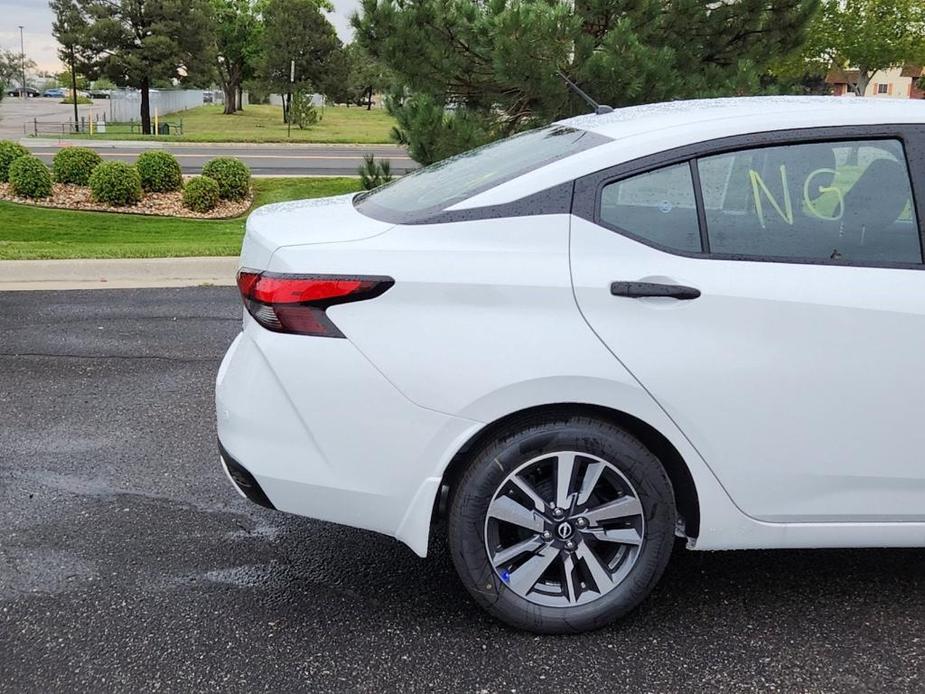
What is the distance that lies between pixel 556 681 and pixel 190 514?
1824 millimetres

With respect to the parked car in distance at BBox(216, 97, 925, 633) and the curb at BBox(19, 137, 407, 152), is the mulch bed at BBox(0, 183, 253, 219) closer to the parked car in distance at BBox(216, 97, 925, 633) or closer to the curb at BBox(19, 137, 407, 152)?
the parked car in distance at BBox(216, 97, 925, 633)

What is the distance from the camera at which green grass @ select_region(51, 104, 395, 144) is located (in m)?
38.2

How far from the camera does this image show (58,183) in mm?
17234

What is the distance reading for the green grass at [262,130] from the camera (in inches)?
1503

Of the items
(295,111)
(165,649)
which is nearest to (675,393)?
(165,649)

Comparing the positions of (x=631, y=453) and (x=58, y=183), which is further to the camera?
(x=58, y=183)

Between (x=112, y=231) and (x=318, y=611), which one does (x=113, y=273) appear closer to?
(x=112, y=231)

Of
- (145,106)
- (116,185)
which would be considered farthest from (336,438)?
(145,106)

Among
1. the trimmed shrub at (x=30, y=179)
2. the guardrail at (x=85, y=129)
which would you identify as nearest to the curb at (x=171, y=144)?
the guardrail at (x=85, y=129)

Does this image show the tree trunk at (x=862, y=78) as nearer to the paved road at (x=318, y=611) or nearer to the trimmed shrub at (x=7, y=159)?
the trimmed shrub at (x=7, y=159)

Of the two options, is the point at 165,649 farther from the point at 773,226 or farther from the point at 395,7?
the point at 395,7

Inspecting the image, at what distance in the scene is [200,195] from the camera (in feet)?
53.4

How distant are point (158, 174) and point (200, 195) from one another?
1144mm

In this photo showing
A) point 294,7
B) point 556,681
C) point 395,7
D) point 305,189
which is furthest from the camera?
point 294,7
